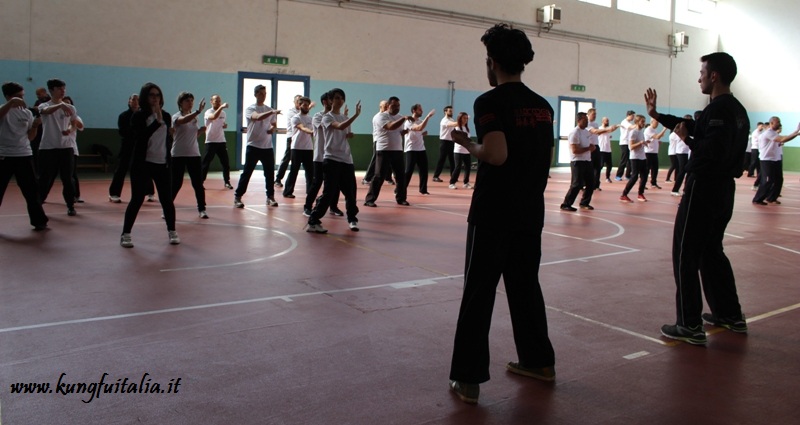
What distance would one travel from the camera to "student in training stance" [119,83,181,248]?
7641 mm

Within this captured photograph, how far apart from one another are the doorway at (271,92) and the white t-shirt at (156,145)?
11702 mm

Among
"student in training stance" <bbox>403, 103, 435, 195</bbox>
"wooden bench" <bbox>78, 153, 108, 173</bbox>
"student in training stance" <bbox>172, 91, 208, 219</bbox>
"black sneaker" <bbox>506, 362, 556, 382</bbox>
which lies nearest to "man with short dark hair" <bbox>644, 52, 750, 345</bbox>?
"black sneaker" <bbox>506, 362, 556, 382</bbox>

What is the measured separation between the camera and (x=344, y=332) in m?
4.75

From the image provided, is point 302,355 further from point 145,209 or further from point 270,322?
point 145,209

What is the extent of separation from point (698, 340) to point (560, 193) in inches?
473

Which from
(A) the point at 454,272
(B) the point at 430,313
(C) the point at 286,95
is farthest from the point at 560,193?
(B) the point at 430,313

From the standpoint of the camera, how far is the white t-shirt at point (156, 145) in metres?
7.69

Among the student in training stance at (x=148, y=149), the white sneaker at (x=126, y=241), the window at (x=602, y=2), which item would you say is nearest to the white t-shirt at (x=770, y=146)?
the student in training stance at (x=148, y=149)

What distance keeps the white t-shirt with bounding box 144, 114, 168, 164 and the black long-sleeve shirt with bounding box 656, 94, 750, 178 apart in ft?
18.3

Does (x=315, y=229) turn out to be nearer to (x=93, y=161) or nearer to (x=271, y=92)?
(x=93, y=161)

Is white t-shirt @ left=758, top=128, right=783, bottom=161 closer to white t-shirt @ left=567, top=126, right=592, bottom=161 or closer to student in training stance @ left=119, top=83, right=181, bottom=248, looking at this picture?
white t-shirt @ left=567, top=126, right=592, bottom=161

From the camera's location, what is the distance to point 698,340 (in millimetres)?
4676

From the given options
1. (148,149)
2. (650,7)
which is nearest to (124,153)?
(148,149)

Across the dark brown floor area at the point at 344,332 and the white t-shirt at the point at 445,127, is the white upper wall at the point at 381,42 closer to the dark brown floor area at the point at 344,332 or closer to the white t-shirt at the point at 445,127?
the white t-shirt at the point at 445,127
